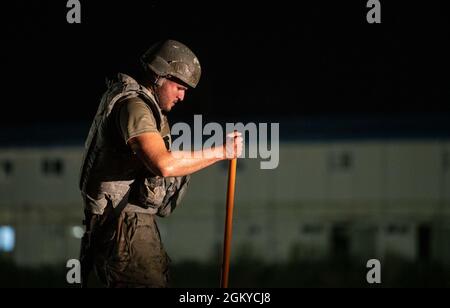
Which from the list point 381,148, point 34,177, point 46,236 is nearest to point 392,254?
point 381,148

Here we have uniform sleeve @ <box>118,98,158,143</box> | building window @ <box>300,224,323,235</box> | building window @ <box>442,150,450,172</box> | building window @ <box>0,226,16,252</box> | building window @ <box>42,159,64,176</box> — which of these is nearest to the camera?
uniform sleeve @ <box>118,98,158,143</box>

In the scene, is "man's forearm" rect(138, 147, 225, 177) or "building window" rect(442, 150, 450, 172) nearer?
"man's forearm" rect(138, 147, 225, 177)

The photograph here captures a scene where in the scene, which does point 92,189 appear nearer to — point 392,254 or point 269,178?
point 392,254

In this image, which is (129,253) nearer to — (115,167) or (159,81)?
(115,167)

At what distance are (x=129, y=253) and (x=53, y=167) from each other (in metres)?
38.7

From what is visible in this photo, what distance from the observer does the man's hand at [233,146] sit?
18.8ft

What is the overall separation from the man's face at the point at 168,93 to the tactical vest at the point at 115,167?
114mm

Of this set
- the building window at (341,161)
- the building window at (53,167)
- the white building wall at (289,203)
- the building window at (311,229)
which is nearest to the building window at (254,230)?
the white building wall at (289,203)

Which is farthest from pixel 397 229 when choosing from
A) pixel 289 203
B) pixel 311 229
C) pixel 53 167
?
pixel 53 167

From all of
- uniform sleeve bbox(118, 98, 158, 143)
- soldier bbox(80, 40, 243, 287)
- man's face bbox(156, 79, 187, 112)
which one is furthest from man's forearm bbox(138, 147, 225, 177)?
man's face bbox(156, 79, 187, 112)

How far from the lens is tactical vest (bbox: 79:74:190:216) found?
5646 millimetres

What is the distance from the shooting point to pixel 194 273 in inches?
1154

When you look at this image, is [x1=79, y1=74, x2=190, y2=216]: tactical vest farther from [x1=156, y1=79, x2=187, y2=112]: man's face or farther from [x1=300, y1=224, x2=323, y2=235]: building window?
[x1=300, y1=224, x2=323, y2=235]: building window

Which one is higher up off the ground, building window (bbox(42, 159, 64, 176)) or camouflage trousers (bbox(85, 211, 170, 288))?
building window (bbox(42, 159, 64, 176))
